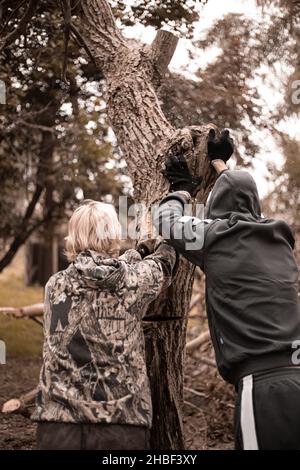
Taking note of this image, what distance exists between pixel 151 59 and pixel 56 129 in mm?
4646

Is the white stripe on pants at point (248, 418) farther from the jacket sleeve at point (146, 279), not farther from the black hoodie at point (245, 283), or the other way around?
the jacket sleeve at point (146, 279)

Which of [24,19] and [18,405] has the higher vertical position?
[24,19]

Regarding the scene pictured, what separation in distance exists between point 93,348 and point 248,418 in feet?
2.32

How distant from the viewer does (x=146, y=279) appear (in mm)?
2963

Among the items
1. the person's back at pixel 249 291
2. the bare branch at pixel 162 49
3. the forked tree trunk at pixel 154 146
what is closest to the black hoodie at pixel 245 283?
the person's back at pixel 249 291

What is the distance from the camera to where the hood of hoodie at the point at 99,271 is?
9.13ft

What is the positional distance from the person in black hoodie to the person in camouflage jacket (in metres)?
0.35

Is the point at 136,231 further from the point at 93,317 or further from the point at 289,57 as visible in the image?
the point at 289,57

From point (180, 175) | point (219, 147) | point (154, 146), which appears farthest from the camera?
point (154, 146)

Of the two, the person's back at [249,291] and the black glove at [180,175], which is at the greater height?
the black glove at [180,175]

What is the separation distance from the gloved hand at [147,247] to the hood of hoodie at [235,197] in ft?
1.49

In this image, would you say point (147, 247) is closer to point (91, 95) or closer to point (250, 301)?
point (250, 301)

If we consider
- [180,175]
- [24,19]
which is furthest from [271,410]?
[24,19]
